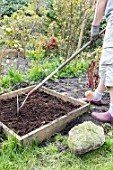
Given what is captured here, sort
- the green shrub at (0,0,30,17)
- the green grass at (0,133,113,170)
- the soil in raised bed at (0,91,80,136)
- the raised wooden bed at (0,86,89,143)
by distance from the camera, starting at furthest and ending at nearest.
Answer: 1. the green shrub at (0,0,30,17)
2. the soil in raised bed at (0,91,80,136)
3. the raised wooden bed at (0,86,89,143)
4. the green grass at (0,133,113,170)

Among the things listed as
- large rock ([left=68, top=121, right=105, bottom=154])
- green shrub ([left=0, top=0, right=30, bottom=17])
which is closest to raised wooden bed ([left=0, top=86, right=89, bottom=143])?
large rock ([left=68, top=121, right=105, bottom=154])

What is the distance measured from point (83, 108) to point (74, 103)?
0.81 ft

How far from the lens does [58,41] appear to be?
5457 mm

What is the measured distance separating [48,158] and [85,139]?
42 centimetres

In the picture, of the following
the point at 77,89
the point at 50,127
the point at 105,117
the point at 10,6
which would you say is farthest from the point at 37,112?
the point at 10,6

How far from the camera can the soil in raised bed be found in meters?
2.63

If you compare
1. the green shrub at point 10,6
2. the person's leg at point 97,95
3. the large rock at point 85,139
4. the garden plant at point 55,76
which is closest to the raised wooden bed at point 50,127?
the garden plant at point 55,76

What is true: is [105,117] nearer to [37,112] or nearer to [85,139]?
[85,139]

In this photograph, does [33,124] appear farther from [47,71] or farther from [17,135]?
[47,71]

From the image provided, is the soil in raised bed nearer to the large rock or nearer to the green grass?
the green grass

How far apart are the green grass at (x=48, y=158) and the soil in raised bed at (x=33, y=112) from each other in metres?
0.22

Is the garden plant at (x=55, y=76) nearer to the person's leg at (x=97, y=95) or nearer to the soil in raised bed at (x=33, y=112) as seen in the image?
the soil in raised bed at (x=33, y=112)

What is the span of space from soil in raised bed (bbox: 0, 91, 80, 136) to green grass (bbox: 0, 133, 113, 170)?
0.22 metres

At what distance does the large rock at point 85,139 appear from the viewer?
7.44 ft
